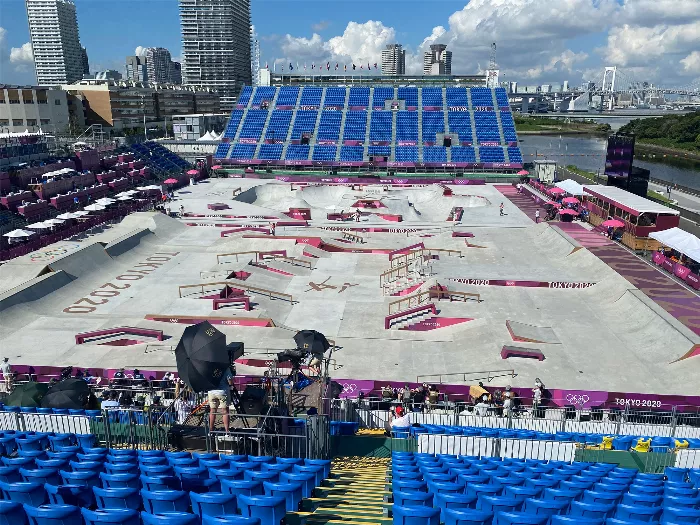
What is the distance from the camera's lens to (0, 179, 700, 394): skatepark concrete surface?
2372 centimetres

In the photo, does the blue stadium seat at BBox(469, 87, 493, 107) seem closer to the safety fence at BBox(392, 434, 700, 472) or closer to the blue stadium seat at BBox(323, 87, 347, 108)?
the blue stadium seat at BBox(323, 87, 347, 108)

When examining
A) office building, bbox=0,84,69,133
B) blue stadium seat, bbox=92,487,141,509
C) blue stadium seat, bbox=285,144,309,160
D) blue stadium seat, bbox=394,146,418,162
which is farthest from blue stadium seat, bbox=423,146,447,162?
blue stadium seat, bbox=92,487,141,509

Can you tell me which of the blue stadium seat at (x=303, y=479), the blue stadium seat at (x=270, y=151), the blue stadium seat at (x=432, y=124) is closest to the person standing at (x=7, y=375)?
the blue stadium seat at (x=303, y=479)

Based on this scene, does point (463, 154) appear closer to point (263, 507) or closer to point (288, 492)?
point (288, 492)

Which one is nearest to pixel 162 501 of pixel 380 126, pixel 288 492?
pixel 288 492

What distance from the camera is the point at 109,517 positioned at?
23.4ft

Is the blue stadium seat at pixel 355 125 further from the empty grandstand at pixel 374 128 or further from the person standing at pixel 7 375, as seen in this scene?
the person standing at pixel 7 375

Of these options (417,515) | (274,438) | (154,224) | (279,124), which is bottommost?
(154,224)

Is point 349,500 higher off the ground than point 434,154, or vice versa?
point 434,154

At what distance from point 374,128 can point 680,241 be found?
6025 cm

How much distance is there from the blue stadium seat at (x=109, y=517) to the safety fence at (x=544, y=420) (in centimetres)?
1003

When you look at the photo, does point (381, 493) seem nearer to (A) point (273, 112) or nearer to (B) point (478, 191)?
(B) point (478, 191)

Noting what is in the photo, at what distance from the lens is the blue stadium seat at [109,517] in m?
7.09

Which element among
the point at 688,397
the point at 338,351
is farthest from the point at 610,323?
the point at 338,351
